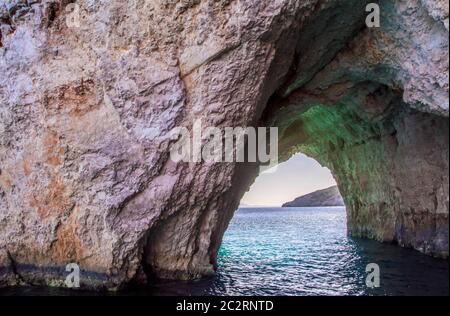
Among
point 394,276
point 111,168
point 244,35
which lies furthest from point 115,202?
point 394,276

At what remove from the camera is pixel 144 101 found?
10359 mm

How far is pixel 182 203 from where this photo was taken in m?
11.1

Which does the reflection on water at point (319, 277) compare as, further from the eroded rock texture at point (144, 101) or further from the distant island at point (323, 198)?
the distant island at point (323, 198)

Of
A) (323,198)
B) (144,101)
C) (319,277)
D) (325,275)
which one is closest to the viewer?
(144,101)

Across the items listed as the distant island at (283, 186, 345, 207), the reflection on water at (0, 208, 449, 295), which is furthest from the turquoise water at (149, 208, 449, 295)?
the distant island at (283, 186, 345, 207)

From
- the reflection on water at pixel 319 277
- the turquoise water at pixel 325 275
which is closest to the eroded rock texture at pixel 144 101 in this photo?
the reflection on water at pixel 319 277

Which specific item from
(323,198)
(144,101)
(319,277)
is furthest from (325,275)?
(323,198)

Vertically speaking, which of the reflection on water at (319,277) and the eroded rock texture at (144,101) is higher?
the eroded rock texture at (144,101)

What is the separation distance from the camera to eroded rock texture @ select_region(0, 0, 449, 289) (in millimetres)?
10133

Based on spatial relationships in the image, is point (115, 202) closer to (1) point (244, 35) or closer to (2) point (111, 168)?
(2) point (111, 168)

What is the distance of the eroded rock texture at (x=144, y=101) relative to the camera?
399 inches

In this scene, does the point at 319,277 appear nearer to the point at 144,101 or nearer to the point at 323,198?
the point at 144,101

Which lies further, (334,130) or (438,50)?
(334,130)

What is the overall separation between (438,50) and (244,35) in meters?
5.06
